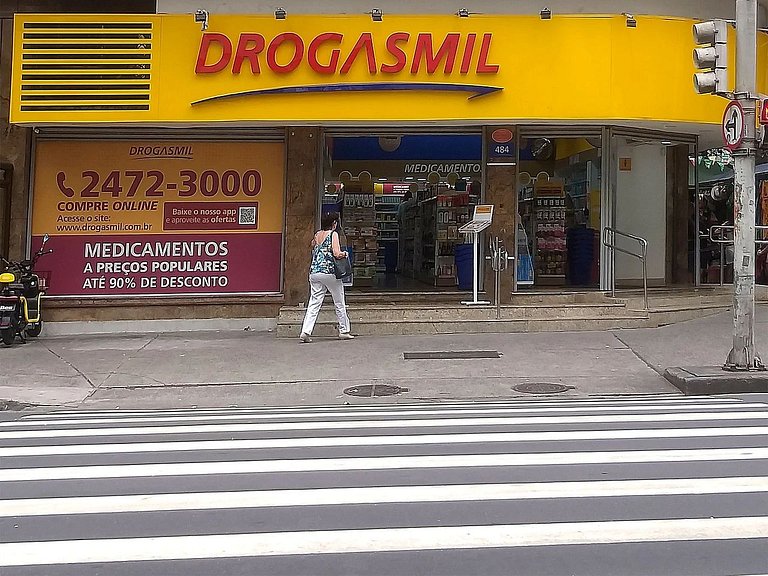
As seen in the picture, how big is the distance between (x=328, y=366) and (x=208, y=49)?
20.2 feet

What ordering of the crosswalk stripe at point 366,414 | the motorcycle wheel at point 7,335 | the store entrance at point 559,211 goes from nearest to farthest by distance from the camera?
the crosswalk stripe at point 366,414, the motorcycle wheel at point 7,335, the store entrance at point 559,211

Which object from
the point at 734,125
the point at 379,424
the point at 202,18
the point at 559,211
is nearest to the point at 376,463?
the point at 379,424

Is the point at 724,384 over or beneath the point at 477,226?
beneath

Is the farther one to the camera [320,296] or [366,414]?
[320,296]

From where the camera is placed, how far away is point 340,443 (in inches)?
257

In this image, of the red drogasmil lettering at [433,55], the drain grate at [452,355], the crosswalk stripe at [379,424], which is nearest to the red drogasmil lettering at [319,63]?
the red drogasmil lettering at [433,55]

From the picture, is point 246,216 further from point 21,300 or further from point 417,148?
point 21,300

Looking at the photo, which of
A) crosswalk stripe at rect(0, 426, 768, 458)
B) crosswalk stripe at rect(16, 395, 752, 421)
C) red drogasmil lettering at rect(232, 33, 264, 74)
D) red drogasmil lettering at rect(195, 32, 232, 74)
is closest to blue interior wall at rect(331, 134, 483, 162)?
red drogasmil lettering at rect(232, 33, 264, 74)

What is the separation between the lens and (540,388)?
370 inches

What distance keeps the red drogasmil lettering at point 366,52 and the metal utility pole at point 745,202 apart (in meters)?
5.89

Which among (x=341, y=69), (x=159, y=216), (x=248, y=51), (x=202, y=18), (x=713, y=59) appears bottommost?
(x=159, y=216)

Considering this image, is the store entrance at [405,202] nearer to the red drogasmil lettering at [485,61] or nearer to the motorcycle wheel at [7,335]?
the red drogasmil lettering at [485,61]

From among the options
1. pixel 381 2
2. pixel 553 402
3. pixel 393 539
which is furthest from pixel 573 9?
pixel 393 539

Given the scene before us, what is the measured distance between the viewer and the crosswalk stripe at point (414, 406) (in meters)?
8.45
